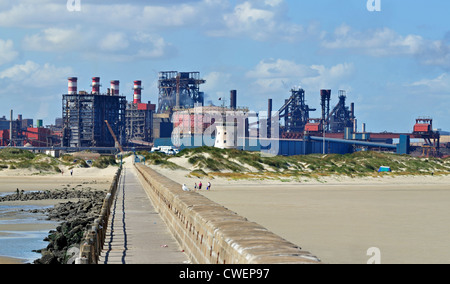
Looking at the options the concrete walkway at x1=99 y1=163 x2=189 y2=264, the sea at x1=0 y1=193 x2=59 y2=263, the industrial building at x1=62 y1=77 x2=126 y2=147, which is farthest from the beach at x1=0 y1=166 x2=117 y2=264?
the industrial building at x1=62 y1=77 x2=126 y2=147

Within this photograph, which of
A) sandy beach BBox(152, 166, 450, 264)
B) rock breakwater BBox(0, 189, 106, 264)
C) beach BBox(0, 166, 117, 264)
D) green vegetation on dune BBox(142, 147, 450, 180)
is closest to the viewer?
rock breakwater BBox(0, 189, 106, 264)

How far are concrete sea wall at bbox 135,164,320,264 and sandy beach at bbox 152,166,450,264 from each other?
4872mm

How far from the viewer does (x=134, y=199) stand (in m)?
38.0

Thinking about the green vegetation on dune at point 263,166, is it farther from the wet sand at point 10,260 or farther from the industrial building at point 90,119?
the industrial building at point 90,119

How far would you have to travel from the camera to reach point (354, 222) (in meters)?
33.3

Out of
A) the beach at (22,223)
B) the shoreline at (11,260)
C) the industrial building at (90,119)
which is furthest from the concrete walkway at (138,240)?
the industrial building at (90,119)

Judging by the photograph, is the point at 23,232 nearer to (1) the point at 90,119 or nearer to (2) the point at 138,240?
(2) the point at 138,240

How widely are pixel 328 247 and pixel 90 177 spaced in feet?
228

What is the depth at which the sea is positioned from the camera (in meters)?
25.8

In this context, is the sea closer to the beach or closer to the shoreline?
the beach
